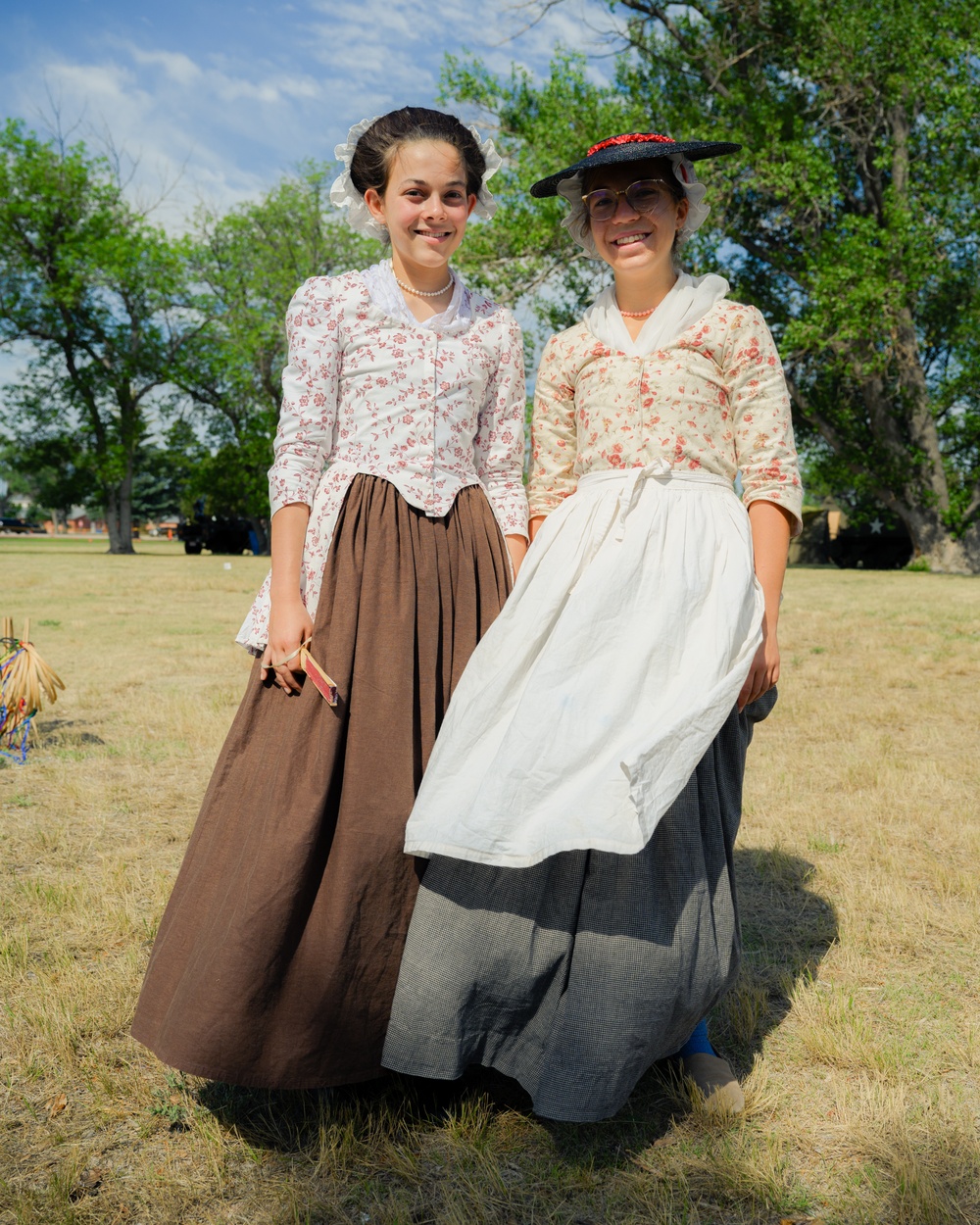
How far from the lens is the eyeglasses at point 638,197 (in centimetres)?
226

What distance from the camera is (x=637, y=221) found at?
2.27 m

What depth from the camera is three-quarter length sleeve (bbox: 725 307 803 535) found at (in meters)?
2.21

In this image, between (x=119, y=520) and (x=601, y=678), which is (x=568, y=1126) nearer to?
(x=601, y=678)

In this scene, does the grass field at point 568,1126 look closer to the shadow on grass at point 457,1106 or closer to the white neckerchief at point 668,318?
the shadow on grass at point 457,1106

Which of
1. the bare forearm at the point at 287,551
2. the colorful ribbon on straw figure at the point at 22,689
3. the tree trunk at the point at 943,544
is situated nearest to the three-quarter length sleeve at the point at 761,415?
the bare forearm at the point at 287,551

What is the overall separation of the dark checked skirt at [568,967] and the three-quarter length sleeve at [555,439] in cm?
80

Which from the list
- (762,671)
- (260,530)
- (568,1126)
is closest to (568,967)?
(568,1126)

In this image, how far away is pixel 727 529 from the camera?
2.16 m

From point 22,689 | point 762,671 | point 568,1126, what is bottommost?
point 568,1126

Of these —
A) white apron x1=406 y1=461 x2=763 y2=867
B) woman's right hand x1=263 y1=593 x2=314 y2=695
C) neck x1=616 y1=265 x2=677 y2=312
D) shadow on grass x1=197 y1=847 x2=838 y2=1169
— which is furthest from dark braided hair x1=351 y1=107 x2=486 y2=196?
shadow on grass x1=197 y1=847 x2=838 y2=1169

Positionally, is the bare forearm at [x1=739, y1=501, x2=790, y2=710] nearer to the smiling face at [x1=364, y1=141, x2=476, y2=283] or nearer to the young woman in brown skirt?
the young woman in brown skirt

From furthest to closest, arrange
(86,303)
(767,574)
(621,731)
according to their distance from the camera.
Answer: (86,303), (767,574), (621,731)

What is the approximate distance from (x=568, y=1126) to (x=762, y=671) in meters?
1.06

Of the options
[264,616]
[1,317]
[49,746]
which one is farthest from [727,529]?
[1,317]
